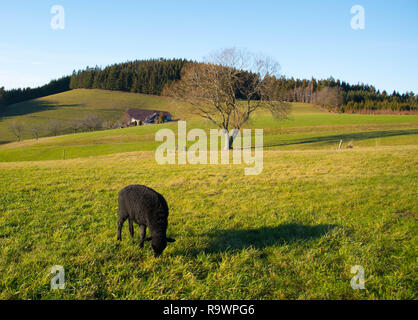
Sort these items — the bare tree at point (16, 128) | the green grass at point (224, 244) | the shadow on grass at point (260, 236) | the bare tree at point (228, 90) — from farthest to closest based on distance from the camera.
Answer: the bare tree at point (16, 128)
the bare tree at point (228, 90)
the shadow on grass at point (260, 236)
the green grass at point (224, 244)

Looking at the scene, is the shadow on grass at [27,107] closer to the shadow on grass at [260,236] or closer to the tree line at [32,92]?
the tree line at [32,92]

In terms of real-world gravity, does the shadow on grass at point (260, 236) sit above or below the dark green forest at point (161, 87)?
below

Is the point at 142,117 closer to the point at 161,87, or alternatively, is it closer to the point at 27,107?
the point at 161,87

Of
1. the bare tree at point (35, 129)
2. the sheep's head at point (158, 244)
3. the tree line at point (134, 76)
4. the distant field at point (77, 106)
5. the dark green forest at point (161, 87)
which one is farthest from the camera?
the tree line at point (134, 76)

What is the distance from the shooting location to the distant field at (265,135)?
37719 millimetres

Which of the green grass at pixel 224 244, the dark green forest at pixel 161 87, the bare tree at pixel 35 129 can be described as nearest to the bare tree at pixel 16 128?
the bare tree at pixel 35 129

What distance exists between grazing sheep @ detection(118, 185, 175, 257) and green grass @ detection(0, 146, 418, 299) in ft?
1.18

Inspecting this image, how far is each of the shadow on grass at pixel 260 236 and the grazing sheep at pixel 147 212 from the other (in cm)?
83

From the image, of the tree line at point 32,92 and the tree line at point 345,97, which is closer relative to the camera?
the tree line at point 345,97

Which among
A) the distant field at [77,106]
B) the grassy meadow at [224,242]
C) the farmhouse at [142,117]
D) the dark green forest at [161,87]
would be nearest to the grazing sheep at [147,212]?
the grassy meadow at [224,242]

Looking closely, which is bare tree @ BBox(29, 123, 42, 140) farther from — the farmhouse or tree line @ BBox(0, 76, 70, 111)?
tree line @ BBox(0, 76, 70, 111)

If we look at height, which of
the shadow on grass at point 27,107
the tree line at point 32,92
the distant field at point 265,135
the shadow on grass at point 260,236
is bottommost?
the shadow on grass at point 260,236

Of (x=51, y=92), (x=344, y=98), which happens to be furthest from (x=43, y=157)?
(x=51, y=92)

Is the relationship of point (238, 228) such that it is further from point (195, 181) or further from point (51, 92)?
point (51, 92)
